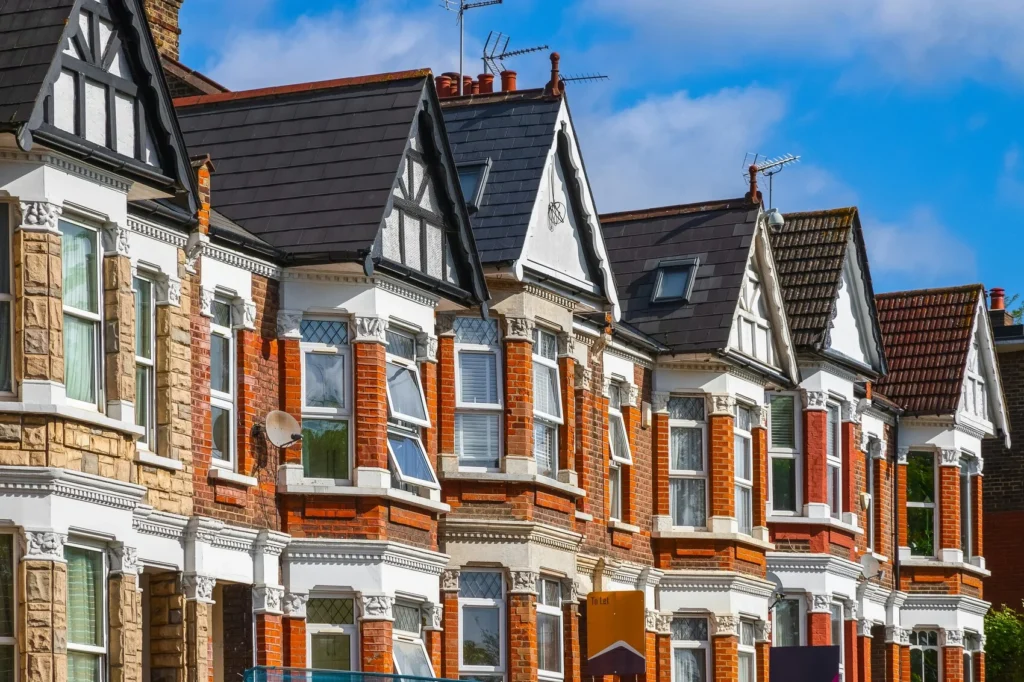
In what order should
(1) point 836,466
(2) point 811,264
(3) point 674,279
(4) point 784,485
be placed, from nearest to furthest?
(3) point 674,279 → (4) point 784,485 → (1) point 836,466 → (2) point 811,264

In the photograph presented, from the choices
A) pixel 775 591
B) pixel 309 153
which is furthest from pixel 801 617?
pixel 309 153

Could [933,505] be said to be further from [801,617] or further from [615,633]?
[615,633]

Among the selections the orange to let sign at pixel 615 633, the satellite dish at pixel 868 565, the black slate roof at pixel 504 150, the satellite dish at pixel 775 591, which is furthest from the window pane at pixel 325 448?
the satellite dish at pixel 868 565

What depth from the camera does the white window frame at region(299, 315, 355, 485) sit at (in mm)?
26234

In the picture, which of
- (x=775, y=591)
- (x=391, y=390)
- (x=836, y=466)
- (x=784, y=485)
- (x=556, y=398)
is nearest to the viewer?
(x=391, y=390)

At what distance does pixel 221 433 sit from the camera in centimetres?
2538

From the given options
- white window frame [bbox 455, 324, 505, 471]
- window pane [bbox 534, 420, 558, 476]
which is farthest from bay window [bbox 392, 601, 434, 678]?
window pane [bbox 534, 420, 558, 476]

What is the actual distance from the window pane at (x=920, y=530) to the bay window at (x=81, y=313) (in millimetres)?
23170

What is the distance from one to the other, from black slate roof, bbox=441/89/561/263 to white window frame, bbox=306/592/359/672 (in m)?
5.02

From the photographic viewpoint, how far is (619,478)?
32.8m

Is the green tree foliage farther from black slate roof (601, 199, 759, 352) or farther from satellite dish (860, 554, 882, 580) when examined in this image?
black slate roof (601, 199, 759, 352)

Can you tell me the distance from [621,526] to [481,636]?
13.7ft

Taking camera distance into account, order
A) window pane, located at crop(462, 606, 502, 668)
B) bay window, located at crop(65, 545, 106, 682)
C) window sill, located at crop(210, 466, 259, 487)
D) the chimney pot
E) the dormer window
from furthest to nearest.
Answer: the dormer window → the chimney pot → window pane, located at crop(462, 606, 502, 668) → window sill, located at crop(210, 466, 259, 487) → bay window, located at crop(65, 545, 106, 682)

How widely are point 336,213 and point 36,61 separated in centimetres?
580
